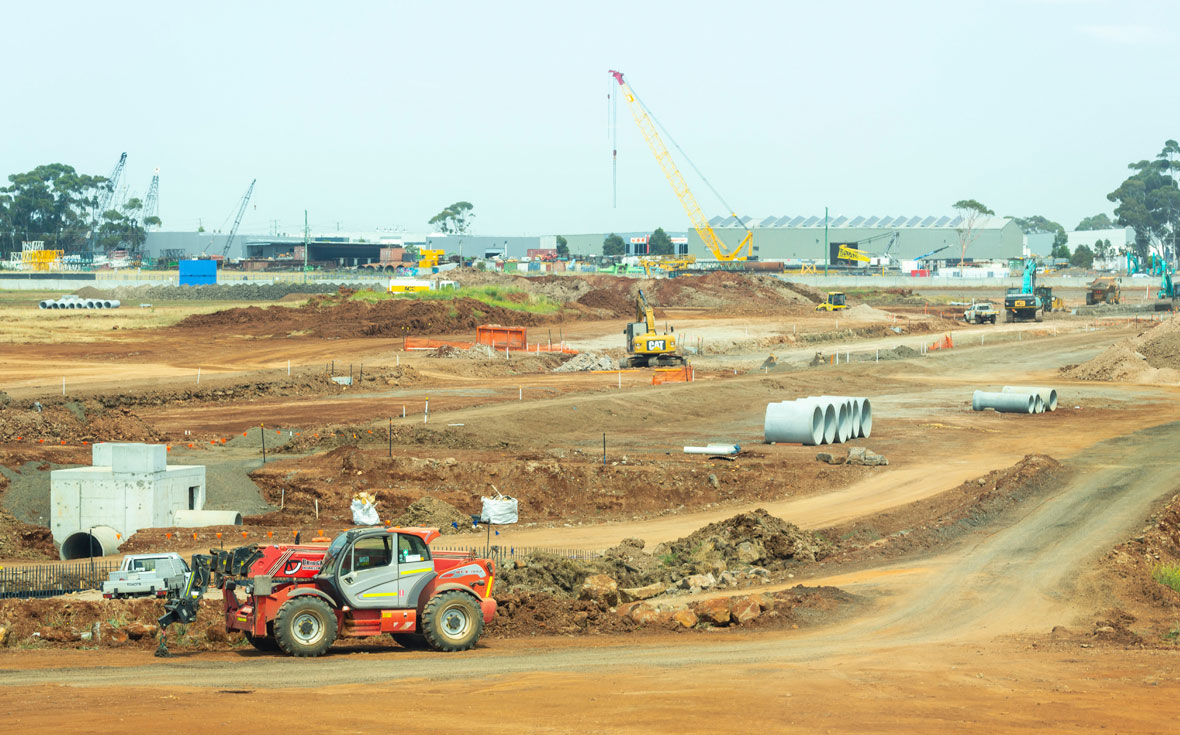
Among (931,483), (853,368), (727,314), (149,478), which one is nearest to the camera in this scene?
(149,478)

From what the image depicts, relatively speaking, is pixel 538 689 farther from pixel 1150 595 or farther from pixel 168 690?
pixel 1150 595

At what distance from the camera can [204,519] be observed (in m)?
30.0

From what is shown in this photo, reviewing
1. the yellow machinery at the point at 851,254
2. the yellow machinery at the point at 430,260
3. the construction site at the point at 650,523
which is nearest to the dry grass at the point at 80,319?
the construction site at the point at 650,523

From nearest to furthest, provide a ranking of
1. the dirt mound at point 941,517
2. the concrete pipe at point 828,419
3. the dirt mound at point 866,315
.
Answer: the dirt mound at point 941,517 → the concrete pipe at point 828,419 → the dirt mound at point 866,315

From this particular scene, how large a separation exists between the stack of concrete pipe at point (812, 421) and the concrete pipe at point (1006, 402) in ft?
34.4

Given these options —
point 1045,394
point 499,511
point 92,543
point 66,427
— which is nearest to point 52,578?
point 92,543

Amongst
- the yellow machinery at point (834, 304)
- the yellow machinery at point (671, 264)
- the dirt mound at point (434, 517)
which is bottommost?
the dirt mound at point (434, 517)

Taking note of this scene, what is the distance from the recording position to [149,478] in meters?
29.7

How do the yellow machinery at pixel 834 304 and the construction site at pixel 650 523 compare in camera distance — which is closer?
the construction site at pixel 650 523

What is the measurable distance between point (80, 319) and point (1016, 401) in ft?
248

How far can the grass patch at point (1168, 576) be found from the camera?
74.6ft

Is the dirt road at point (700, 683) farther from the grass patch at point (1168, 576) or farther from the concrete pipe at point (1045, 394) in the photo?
the concrete pipe at point (1045, 394)

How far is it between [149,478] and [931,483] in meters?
22.4

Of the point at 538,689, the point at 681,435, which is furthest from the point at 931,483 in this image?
the point at 538,689
